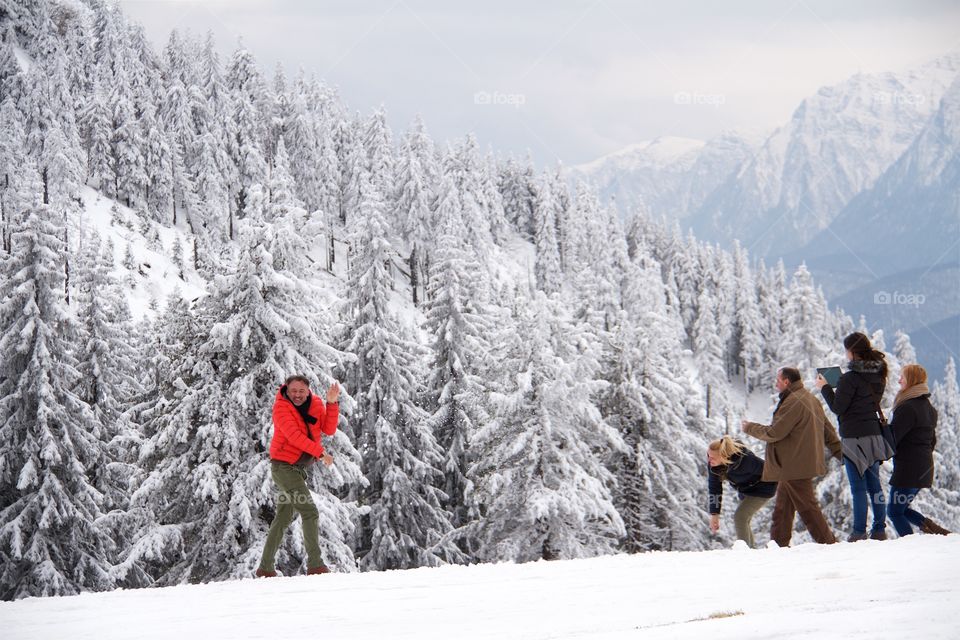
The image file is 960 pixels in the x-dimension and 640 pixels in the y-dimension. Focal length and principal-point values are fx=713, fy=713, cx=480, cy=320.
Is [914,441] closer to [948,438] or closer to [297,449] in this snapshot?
[297,449]

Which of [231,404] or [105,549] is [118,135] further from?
[231,404]

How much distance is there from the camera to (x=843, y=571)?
6.81 m

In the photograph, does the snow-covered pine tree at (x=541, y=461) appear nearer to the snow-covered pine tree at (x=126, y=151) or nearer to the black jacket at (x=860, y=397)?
the black jacket at (x=860, y=397)

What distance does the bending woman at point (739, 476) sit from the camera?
9.30m

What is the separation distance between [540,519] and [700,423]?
10583 millimetres

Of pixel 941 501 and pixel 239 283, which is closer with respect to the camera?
pixel 239 283

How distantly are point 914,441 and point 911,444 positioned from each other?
5cm

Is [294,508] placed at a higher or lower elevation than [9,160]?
lower

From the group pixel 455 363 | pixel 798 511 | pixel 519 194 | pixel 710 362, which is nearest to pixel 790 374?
pixel 798 511

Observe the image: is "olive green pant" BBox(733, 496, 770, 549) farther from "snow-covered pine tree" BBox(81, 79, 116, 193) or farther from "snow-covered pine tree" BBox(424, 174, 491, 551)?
"snow-covered pine tree" BBox(81, 79, 116, 193)

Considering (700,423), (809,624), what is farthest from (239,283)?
(700,423)

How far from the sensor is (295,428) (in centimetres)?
841

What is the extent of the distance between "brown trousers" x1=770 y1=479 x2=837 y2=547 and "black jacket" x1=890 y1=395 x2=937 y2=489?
1065 millimetres

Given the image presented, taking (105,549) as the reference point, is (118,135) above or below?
above
